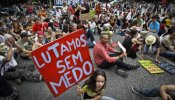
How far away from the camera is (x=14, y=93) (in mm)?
4352

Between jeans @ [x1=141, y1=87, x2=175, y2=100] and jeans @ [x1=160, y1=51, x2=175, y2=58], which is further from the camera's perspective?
jeans @ [x1=160, y1=51, x2=175, y2=58]

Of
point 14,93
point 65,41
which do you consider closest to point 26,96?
point 14,93

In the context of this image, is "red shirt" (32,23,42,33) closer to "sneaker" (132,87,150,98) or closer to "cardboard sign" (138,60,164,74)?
"cardboard sign" (138,60,164,74)

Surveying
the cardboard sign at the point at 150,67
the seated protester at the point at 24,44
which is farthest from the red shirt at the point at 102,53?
the seated protester at the point at 24,44

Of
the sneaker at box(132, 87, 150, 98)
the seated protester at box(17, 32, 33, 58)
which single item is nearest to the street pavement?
the sneaker at box(132, 87, 150, 98)

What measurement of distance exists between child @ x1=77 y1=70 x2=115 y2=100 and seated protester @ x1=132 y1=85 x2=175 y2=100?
1112mm

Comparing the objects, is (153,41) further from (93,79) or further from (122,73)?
(93,79)

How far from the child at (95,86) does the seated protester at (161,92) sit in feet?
3.65

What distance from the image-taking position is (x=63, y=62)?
3227 mm

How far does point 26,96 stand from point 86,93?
177 centimetres

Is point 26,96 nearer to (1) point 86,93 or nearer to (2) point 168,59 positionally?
(1) point 86,93

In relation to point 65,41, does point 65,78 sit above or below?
below

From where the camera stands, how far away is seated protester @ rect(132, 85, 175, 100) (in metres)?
3.83

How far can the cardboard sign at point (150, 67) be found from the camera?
5974 mm
